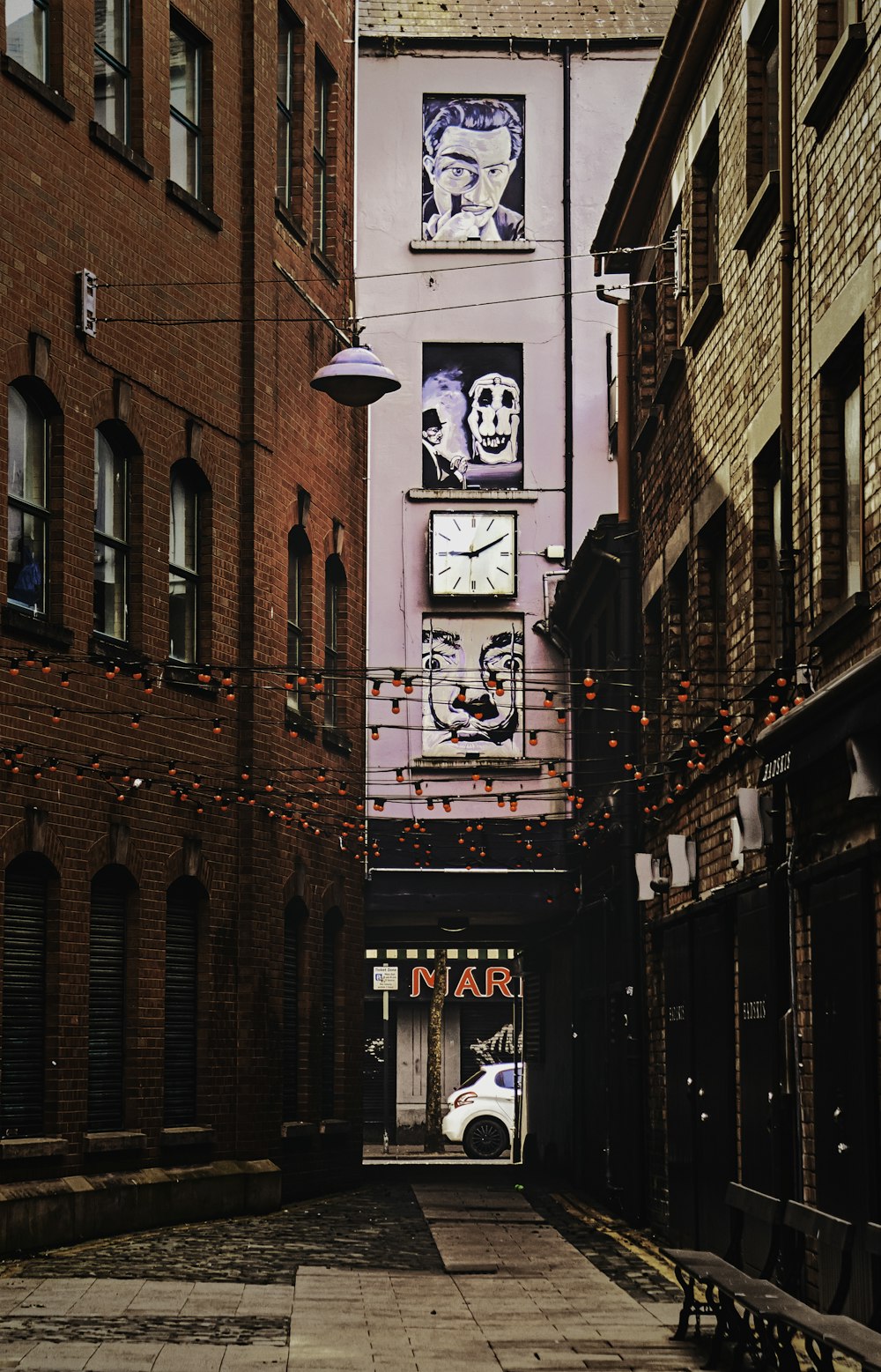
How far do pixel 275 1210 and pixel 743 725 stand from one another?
28.2 feet

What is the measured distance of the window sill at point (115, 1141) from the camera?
58.6ft

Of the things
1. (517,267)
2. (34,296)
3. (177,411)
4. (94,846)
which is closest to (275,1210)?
(94,846)

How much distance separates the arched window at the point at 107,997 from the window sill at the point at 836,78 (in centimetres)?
915

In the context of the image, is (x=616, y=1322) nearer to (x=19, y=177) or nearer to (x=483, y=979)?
(x=19, y=177)

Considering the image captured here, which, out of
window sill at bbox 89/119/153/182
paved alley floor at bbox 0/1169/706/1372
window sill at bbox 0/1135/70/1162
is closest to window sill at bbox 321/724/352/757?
paved alley floor at bbox 0/1169/706/1372

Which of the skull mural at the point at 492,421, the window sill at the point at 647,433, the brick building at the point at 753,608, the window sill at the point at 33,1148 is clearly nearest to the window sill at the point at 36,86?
the brick building at the point at 753,608

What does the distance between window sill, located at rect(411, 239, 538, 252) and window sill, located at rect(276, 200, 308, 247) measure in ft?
19.1

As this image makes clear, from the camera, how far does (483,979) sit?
48.6 m

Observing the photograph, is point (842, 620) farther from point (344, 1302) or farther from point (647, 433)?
point (647, 433)

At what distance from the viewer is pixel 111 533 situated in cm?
1908

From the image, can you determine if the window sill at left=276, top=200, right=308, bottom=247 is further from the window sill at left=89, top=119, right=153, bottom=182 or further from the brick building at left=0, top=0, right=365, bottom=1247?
the window sill at left=89, top=119, right=153, bottom=182

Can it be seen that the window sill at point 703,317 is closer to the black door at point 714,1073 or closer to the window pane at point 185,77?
the black door at point 714,1073

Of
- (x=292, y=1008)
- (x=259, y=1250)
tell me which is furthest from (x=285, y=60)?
Answer: (x=259, y=1250)

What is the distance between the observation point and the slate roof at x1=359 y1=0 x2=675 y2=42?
100.0ft
